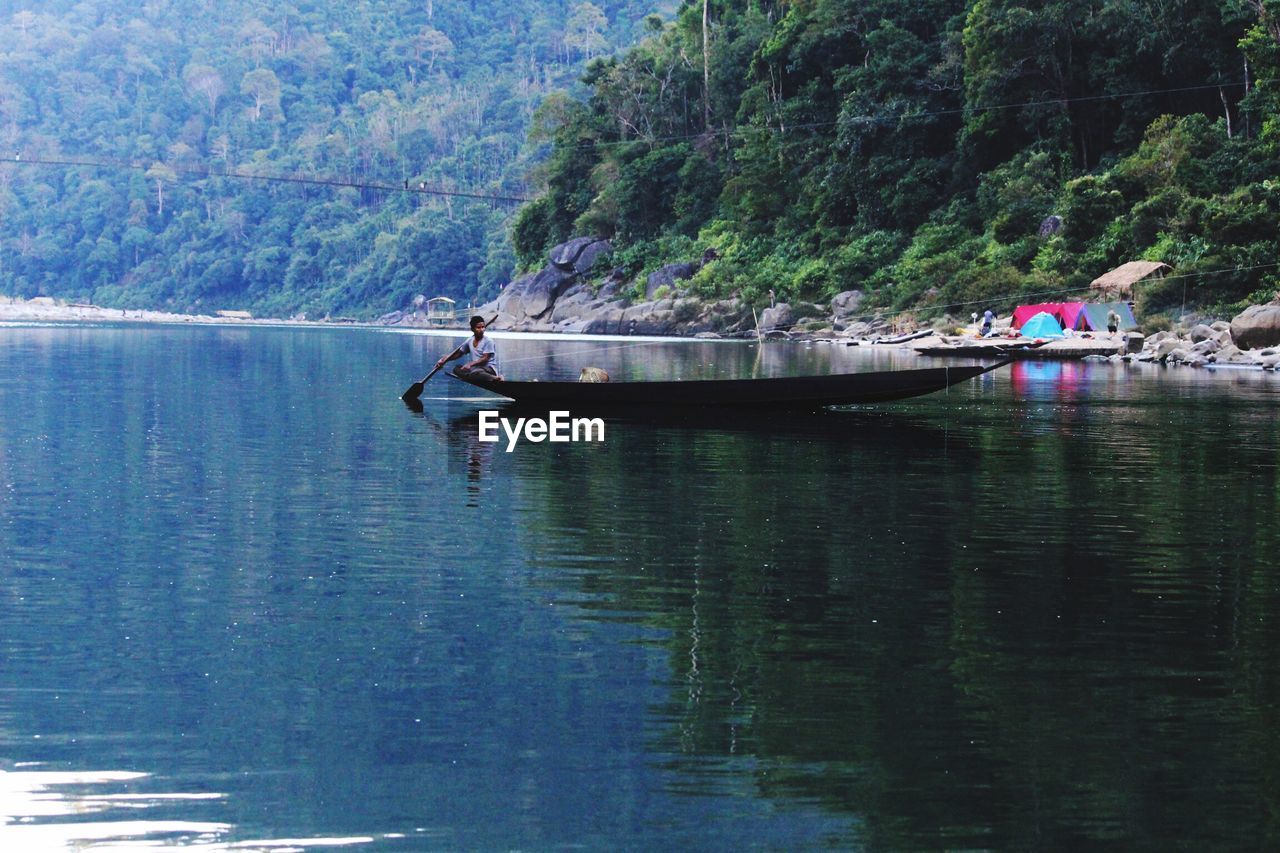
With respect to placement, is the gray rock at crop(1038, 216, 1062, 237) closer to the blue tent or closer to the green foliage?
the green foliage

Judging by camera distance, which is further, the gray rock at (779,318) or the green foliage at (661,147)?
the gray rock at (779,318)

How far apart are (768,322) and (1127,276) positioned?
20.7 meters

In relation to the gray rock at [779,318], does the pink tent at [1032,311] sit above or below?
below

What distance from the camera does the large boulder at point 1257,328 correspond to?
1485 inches

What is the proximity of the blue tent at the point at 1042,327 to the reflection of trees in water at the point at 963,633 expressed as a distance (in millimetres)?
28927

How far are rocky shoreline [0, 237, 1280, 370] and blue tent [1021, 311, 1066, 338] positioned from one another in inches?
33.8

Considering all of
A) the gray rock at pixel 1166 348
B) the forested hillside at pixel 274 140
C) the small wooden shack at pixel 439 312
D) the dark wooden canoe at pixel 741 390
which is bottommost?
the dark wooden canoe at pixel 741 390

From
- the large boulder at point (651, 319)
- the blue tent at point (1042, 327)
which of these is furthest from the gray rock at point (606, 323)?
the blue tent at point (1042, 327)

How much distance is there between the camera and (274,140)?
163000 millimetres

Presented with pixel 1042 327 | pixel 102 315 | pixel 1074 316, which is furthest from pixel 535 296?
pixel 102 315

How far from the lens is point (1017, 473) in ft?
51.7

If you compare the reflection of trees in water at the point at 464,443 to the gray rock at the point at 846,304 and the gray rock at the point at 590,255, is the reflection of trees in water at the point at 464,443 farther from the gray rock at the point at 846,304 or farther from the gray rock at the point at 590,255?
the gray rock at the point at 590,255

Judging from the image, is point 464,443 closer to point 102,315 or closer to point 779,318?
point 779,318

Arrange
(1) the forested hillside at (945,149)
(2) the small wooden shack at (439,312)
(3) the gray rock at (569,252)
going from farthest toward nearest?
(2) the small wooden shack at (439,312)
(3) the gray rock at (569,252)
(1) the forested hillside at (945,149)
